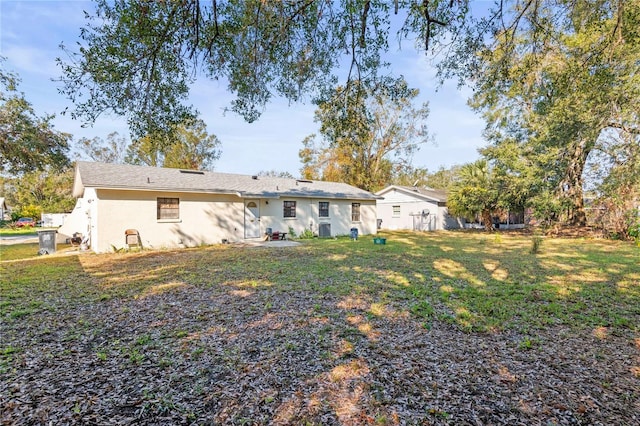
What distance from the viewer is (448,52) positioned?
5949mm

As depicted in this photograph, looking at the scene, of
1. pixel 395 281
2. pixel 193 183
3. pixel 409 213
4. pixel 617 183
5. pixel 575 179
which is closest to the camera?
pixel 395 281

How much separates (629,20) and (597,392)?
5790 millimetres

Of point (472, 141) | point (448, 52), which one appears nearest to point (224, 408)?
point (448, 52)

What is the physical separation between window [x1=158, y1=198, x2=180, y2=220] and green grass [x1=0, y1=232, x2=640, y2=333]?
2200 millimetres

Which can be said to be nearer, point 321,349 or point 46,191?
point 321,349

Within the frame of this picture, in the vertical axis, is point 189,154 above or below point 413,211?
above

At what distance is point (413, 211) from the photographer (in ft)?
79.9

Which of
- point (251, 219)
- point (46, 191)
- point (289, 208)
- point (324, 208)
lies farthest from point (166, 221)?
point (46, 191)

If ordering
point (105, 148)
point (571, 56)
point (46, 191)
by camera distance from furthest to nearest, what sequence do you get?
1. point (105, 148)
2. point (46, 191)
3. point (571, 56)

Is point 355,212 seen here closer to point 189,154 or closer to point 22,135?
point 22,135

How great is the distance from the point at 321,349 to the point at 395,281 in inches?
144

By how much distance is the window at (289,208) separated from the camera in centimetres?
1629

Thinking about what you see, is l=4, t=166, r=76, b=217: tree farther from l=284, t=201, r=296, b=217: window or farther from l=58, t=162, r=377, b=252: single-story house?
l=284, t=201, r=296, b=217: window

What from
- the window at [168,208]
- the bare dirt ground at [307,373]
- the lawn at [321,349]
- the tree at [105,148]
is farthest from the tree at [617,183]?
the tree at [105,148]
